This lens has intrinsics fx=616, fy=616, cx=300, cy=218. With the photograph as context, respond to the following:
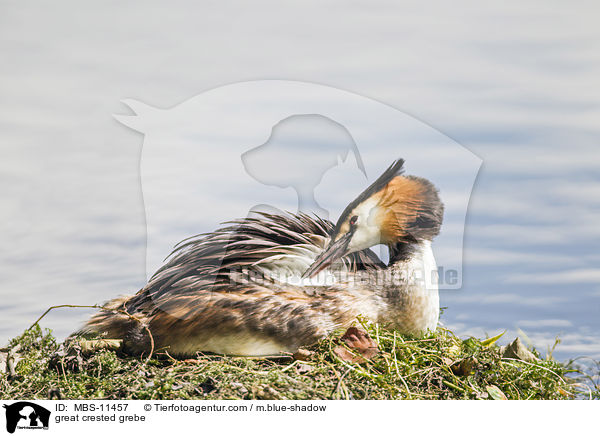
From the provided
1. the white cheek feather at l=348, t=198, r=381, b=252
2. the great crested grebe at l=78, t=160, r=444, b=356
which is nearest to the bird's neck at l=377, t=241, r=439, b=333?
the great crested grebe at l=78, t=160, r=444, b=356

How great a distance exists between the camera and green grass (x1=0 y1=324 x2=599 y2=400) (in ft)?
6.95

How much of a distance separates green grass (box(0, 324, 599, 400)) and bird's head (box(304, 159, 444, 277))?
358mm

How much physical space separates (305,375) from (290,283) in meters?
0.43

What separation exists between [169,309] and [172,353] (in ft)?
0.56

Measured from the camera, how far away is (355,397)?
211 cm

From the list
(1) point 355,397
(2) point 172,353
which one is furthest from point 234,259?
(1) point 355,397

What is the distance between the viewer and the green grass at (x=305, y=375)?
6.95 ft

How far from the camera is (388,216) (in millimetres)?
2561
